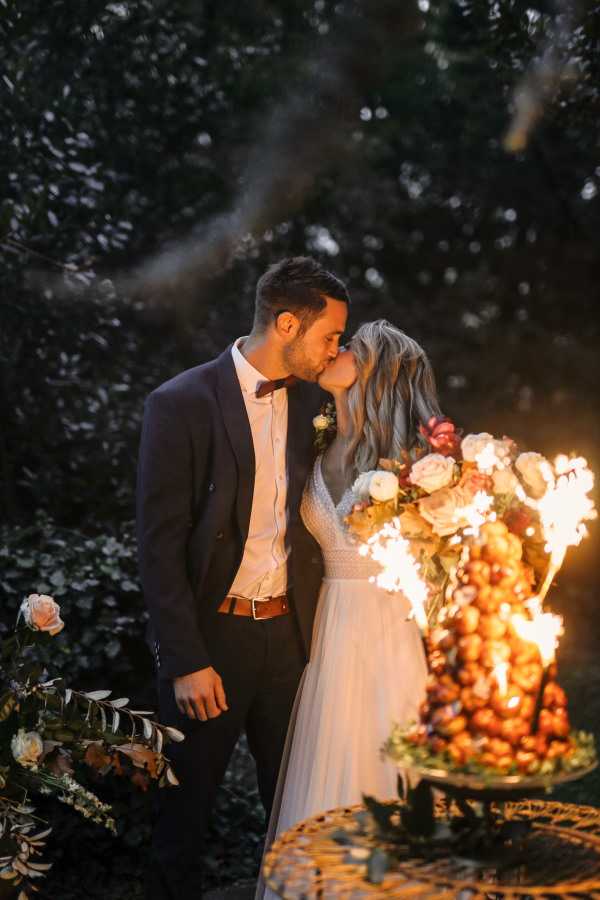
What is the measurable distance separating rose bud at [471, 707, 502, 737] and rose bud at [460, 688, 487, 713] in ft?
0.04

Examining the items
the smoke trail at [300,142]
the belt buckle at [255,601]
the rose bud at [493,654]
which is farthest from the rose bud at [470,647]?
the smoke trail at [300,142]

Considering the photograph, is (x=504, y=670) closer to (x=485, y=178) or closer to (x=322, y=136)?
(x=322, y=136)

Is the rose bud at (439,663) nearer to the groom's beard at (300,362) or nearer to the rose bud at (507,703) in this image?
the rose bud at (507,703)

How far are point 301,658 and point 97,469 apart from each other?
2.89 metres

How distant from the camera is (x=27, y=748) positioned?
109 inches

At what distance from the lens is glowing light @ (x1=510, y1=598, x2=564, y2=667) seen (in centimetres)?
217

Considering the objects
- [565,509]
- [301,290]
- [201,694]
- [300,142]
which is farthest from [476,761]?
[300,142]

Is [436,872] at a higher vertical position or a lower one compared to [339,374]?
lower

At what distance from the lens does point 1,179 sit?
5.28 m

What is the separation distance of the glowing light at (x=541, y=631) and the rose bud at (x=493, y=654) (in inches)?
1.9

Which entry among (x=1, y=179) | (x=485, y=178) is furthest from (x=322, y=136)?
(x=1, y=179)

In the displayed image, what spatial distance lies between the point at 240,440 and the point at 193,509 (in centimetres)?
26

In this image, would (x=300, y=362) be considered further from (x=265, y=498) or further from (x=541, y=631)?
(x=541, y=631)

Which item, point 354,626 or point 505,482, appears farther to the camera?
point 354,626
